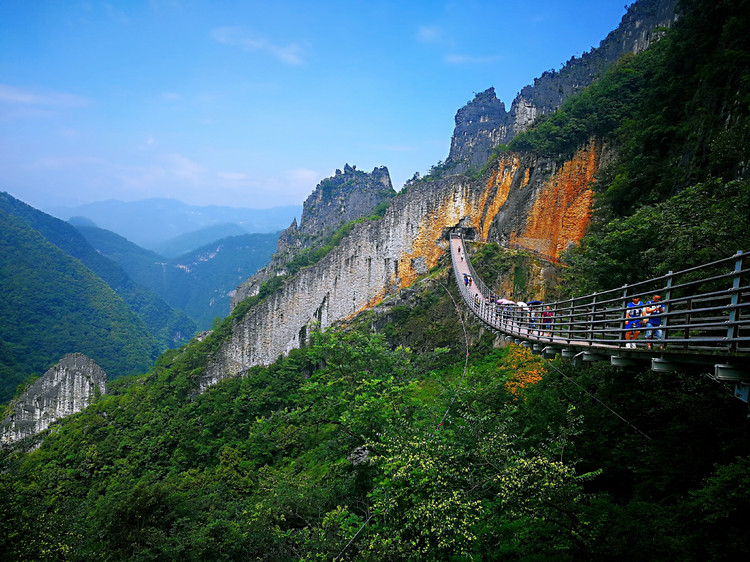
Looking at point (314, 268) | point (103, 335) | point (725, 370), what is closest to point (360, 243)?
point (314, 268)

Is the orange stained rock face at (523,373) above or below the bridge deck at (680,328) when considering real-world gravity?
below

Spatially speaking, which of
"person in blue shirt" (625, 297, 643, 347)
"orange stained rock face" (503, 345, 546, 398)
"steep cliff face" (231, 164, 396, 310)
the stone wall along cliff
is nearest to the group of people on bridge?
"person in blue shirt" (625, 297, 643, 347)

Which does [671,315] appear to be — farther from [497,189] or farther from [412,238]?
[412,238]

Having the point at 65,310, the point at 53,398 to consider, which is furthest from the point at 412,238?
the point at 65,310

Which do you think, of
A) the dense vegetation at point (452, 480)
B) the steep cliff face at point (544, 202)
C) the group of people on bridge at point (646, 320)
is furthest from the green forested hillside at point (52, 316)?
the group of people on bridge at point (646, 320)

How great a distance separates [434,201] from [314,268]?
425 inches

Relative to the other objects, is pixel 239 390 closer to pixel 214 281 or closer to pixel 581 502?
pixel 581 502

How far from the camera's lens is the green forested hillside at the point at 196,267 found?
13950cm

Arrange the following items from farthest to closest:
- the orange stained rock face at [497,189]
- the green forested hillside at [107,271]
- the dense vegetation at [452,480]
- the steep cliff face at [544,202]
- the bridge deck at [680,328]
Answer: the green forested hillside at [107,271]
the orange stained rock face at [497,189]
the steep cliff face at [544,202]
the dense vegetation at [452,480]
the bridge deck at [680,328]

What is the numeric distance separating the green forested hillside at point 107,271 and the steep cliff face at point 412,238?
251 feet

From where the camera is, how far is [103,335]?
66.0 meters

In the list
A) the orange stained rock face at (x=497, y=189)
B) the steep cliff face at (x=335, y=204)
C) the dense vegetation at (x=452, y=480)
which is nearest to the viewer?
the dense vegetation at (x=452, y=480)

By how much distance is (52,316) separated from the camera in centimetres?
6438

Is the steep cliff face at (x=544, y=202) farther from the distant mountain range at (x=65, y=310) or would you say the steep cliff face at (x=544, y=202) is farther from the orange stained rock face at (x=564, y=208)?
the distant mountain range at (x=65, y=310)
